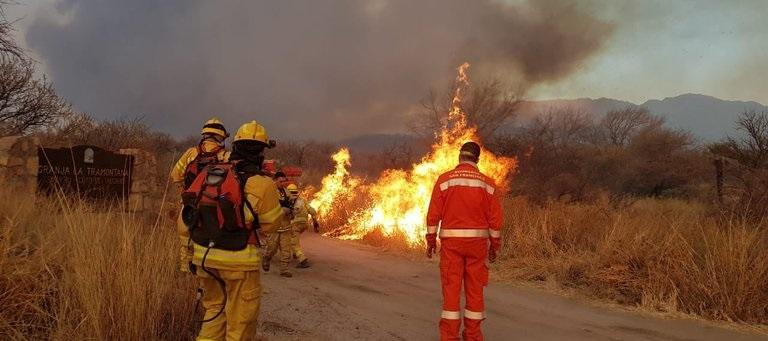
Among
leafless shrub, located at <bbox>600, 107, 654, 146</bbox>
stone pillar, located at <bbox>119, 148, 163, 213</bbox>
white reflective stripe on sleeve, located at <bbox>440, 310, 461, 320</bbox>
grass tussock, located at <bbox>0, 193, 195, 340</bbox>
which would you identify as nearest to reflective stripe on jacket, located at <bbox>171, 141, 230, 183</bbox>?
grass tussock, located at <bbox>0, 193, 195, 340</bbox>

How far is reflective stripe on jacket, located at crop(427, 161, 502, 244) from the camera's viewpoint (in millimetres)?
5500

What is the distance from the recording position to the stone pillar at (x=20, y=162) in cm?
976

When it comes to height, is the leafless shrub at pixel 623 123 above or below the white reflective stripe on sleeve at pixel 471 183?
above

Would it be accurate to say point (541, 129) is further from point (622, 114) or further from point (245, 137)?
point (622, 114)

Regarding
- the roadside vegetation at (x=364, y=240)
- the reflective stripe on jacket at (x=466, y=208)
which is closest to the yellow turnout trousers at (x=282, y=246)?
the roadside vegetation at (x=364, y=240)

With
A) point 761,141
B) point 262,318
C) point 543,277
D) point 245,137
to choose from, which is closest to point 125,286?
point 245,137

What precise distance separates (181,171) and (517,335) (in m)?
4.29

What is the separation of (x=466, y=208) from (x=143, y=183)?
8954 millimetres

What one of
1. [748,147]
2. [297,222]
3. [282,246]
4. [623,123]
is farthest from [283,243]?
[623,123]

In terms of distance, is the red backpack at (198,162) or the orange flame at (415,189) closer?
the red backpack at (198,162)

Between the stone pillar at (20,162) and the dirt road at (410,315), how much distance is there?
5.19 meters

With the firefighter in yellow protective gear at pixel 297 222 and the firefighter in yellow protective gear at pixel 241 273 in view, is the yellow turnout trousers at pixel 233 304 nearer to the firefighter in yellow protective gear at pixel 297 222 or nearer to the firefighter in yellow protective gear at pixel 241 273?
the firefighter in yellow protective gear at pixel 241 273

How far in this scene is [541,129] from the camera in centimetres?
2750

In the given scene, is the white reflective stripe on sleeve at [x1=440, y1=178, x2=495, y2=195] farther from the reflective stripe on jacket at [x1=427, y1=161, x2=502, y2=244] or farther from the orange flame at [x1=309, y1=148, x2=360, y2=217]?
the orange flame at [x1=309, y1=148, x2=360, y2=217]
